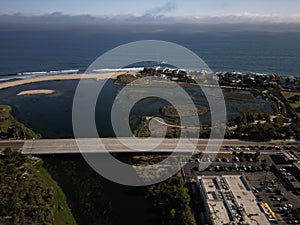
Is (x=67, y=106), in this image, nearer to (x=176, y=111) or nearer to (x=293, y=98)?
(x=176, y=111)

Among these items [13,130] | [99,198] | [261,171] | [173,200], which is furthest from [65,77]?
[261,171]

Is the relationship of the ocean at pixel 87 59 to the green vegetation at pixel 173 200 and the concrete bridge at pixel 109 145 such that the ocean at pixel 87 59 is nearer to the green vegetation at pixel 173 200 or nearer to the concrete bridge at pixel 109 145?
the concrete bridge at pixel 109 145

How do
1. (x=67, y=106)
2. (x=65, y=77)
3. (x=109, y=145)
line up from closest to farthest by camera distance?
(x=109, y=145) → (x=67, y=106) → (x=65, y=77)

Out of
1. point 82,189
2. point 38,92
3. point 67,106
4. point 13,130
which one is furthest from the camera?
point 38,92

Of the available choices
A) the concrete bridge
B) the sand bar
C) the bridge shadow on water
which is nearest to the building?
the bridge shadow on water

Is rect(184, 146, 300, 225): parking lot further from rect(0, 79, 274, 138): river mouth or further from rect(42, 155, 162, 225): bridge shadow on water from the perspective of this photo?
rect(0, 79, 274, 138): river mouth

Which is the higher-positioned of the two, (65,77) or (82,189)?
(65,77)
